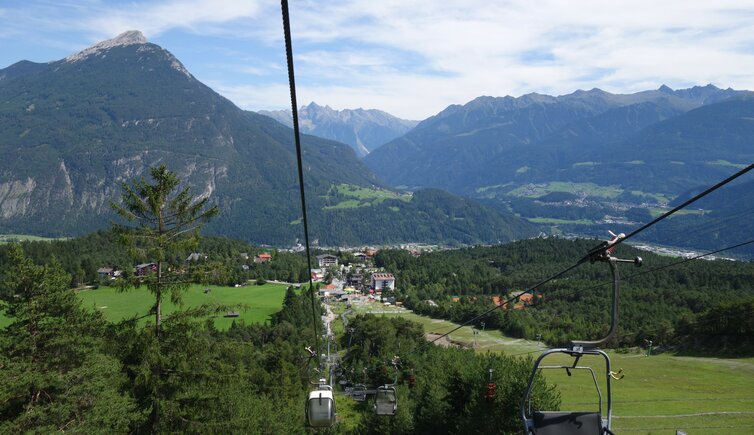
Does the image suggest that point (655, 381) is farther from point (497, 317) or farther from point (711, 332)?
point (497, 317)

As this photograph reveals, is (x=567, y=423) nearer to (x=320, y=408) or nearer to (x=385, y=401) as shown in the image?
(x=320, y=408)

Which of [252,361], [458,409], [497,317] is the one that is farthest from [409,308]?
[458,409]

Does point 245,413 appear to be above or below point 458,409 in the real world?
above

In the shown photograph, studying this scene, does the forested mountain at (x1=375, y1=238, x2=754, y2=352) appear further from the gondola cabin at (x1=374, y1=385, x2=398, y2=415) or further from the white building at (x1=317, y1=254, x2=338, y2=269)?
the gondola cabin at (x1=374, y1=385, x2=398, y2=415)

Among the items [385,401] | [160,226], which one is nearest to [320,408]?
[385,401]

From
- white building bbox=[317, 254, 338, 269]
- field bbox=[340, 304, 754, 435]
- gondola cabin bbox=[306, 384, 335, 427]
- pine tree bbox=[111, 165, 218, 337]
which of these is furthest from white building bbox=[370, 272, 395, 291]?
gondola cabin bbox=[306, 384, 335, 427]

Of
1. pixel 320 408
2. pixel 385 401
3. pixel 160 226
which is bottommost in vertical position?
pixel 385 401
